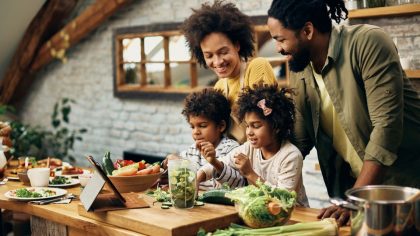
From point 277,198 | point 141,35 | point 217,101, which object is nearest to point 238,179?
point 217,101

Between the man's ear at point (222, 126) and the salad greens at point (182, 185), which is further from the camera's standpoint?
the man's ear at point (222, 126)

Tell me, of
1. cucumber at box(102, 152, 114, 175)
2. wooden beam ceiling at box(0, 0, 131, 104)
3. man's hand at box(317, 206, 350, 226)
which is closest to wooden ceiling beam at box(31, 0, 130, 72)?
wooden beam ceiling at box(0, 0, 131, 104)

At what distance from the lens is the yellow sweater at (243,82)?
9.59ft

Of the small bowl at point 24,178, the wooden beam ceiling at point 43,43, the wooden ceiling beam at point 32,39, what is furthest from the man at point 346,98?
the wooden ceiling beam at point 32,39

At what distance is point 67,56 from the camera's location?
7.41m

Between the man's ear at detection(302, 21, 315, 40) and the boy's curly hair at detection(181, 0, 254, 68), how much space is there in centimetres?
65

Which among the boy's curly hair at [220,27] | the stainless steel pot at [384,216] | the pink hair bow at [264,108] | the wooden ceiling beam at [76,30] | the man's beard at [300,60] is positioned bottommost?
the stainless steel pot at [384,216]

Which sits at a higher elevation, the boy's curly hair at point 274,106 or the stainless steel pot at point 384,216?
the boy's curly hair at point 274,106

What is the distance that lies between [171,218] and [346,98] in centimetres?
87

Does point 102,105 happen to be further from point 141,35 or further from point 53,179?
point 53,179

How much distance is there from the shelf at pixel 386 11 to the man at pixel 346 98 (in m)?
1.54

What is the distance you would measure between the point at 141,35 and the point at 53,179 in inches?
136

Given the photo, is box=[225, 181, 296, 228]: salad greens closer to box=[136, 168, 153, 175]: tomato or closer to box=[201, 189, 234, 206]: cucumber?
box=[201, 189, 234, 206]: cucumber

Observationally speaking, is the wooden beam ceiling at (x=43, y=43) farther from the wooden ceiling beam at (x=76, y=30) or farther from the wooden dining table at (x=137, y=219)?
the wooden dining table at (x=137, y=219)
